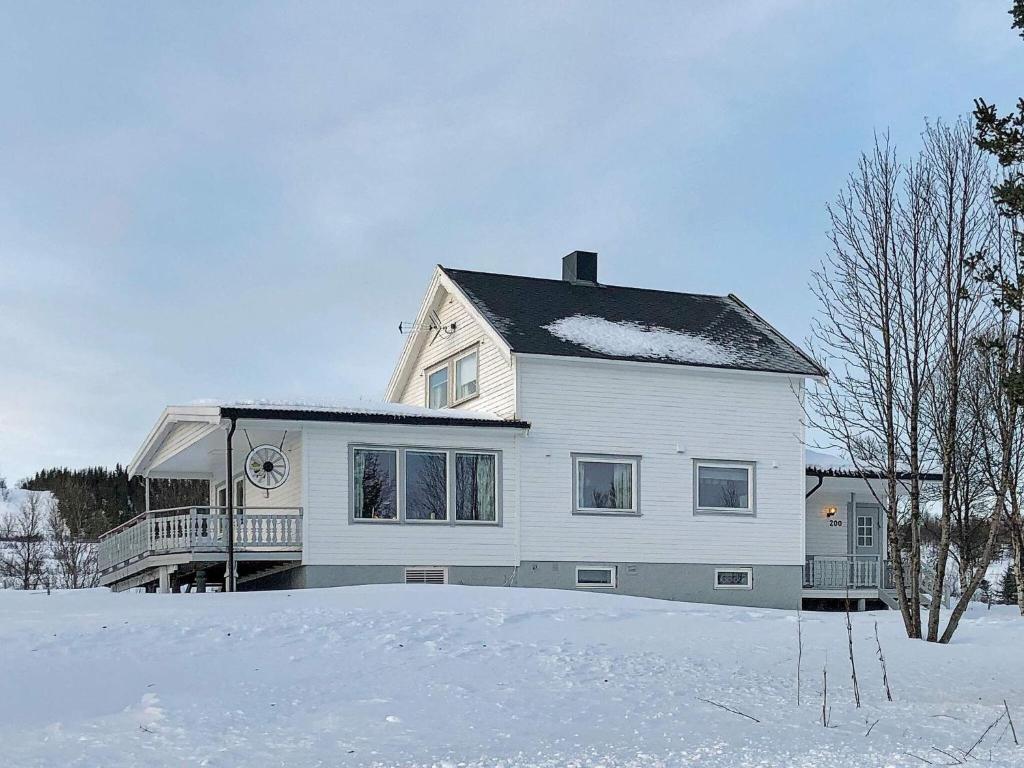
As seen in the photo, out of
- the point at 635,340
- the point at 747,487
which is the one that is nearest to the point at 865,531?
the point at 747,487

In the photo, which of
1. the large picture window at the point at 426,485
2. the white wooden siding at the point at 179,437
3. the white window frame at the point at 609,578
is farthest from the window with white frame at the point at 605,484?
the white wooden siding at the point at 179,437

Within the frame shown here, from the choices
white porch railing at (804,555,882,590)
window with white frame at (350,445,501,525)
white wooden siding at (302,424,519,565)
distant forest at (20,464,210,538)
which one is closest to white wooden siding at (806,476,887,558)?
white porch railing at (804,555,882,590)

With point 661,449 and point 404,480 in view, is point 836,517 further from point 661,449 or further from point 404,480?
point 404,480

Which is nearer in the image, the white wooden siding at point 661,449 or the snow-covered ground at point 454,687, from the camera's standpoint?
the snow-covered ground at point 454,687

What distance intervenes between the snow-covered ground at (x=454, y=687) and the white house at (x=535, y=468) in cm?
501

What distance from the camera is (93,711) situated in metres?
9.84

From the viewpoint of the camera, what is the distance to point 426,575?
73.9ft

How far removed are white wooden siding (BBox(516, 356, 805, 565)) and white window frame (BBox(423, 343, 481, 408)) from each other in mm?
2378

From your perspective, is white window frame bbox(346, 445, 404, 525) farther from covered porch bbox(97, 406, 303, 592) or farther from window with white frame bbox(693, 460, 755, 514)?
window with white frame bbox(693, 460, 755, 514)

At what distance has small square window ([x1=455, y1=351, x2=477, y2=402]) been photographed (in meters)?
26.1

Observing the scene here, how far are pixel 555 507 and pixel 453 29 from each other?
896 cm

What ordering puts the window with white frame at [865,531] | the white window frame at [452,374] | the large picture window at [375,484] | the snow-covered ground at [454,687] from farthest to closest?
1. the window with white frame at [865,531]
2. the white window frame at [452,374]
3. the large picture window at [375,484]
4. the snow-covered ground at [454,687]

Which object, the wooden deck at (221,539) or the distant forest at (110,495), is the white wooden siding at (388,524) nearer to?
the wooden deck at (221,539)

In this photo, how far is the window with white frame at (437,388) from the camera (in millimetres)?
27861
